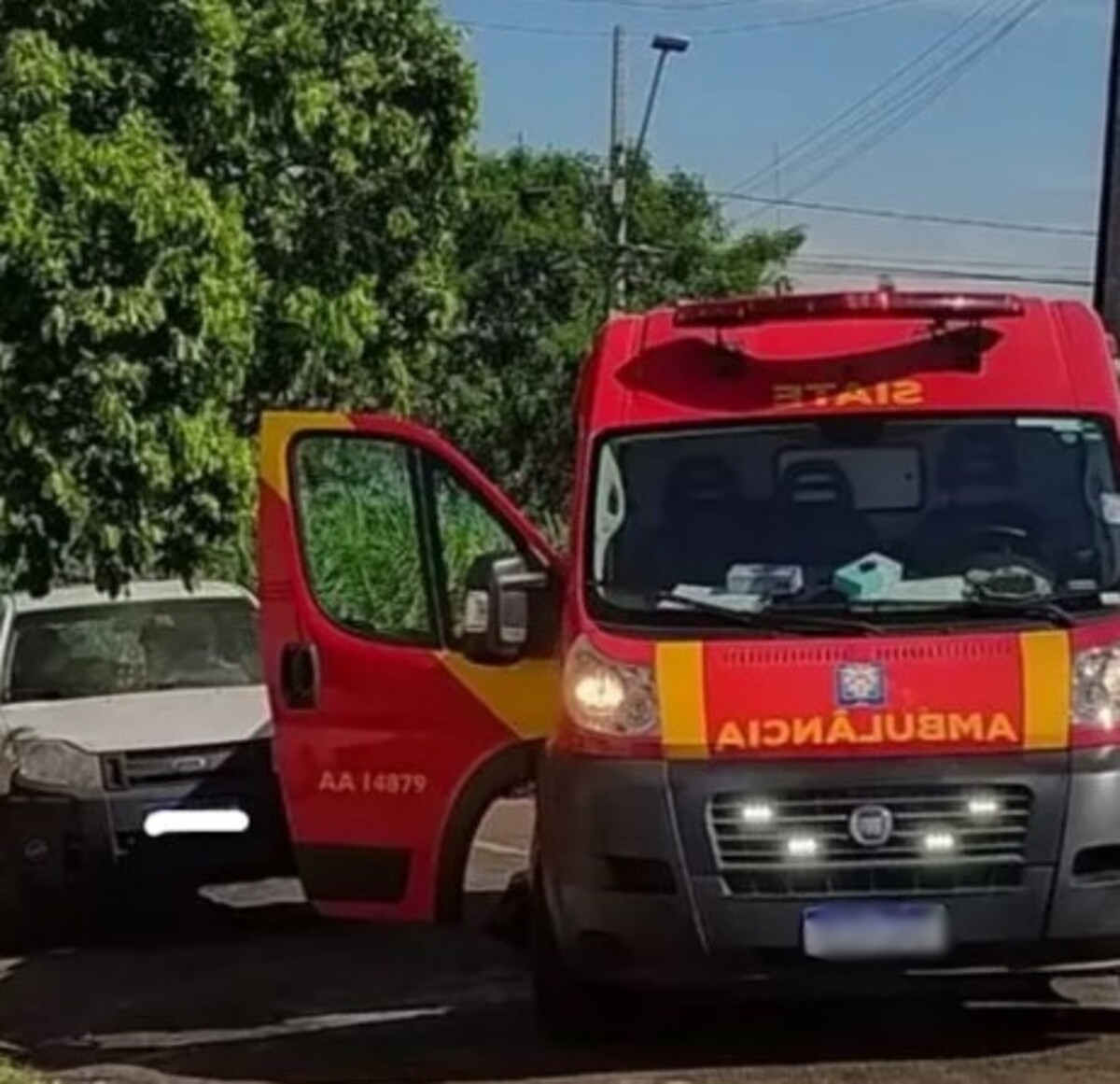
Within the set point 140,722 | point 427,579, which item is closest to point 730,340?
point 427,579

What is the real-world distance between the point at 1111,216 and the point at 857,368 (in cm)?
873

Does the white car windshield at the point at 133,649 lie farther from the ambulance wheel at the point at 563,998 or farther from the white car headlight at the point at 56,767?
the ambulance wheel at the point at 563,998

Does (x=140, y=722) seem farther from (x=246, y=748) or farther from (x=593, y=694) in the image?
(x=593, y=694)

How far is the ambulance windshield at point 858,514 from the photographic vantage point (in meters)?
9.45

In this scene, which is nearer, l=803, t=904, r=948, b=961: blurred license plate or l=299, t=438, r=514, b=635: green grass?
l=803, t=904, r=948, b=961: blurred license plate

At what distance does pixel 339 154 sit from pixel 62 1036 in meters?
6.17

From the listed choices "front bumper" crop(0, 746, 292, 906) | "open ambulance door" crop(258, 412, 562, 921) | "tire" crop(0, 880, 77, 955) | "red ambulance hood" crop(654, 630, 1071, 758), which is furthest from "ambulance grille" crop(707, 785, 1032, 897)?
"tire" crop(0, 880, 77, 955)

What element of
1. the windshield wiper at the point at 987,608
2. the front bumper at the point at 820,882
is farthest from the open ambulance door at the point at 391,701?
the windshield wiper at the point at 987,608

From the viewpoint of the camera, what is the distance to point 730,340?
32.7 feet

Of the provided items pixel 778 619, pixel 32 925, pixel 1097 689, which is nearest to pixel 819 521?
pixel 778 619

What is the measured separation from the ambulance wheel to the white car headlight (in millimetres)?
3478

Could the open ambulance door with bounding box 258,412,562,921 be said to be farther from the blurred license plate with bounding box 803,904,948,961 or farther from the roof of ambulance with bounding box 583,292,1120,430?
the blurred license plate with bounding box 803,904,948,961

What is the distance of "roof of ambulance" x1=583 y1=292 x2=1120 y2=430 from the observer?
32.2 ft

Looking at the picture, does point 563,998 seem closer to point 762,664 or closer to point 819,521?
point 762,664
